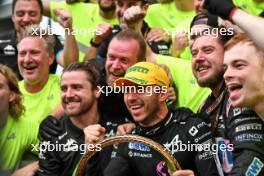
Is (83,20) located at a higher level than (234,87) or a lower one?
higher

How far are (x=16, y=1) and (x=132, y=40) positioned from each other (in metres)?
1.75

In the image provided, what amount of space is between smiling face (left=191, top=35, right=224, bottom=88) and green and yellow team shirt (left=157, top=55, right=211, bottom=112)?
0.45 m

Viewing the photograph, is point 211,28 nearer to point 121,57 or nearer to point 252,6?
point 121,57

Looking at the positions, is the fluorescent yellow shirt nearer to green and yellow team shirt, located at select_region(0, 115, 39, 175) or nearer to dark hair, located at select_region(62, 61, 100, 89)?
dark hair, located at select_region(62, 61, 100, 89)

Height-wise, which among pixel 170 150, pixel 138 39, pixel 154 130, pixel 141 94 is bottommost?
pixel 170 150

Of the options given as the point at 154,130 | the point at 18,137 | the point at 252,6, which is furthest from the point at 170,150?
the point at 252,6

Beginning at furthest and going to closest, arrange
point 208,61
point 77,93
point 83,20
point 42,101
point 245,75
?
point 83,20, point 42,101, point 77,93, point 208,61, point 245,75

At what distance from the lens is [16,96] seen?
4.70 meters

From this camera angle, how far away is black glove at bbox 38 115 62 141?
430 centimetres

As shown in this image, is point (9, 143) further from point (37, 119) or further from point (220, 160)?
point (220, 160)

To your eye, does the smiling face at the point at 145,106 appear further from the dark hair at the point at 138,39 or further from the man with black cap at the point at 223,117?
the dark hair at the point at 138,39

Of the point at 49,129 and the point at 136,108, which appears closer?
the point at 136,108

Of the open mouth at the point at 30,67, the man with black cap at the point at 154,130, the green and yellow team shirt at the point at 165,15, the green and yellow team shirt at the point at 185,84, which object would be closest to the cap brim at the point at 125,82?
the man with black cap at the point at 154,130

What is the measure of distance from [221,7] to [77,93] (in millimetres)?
1316
